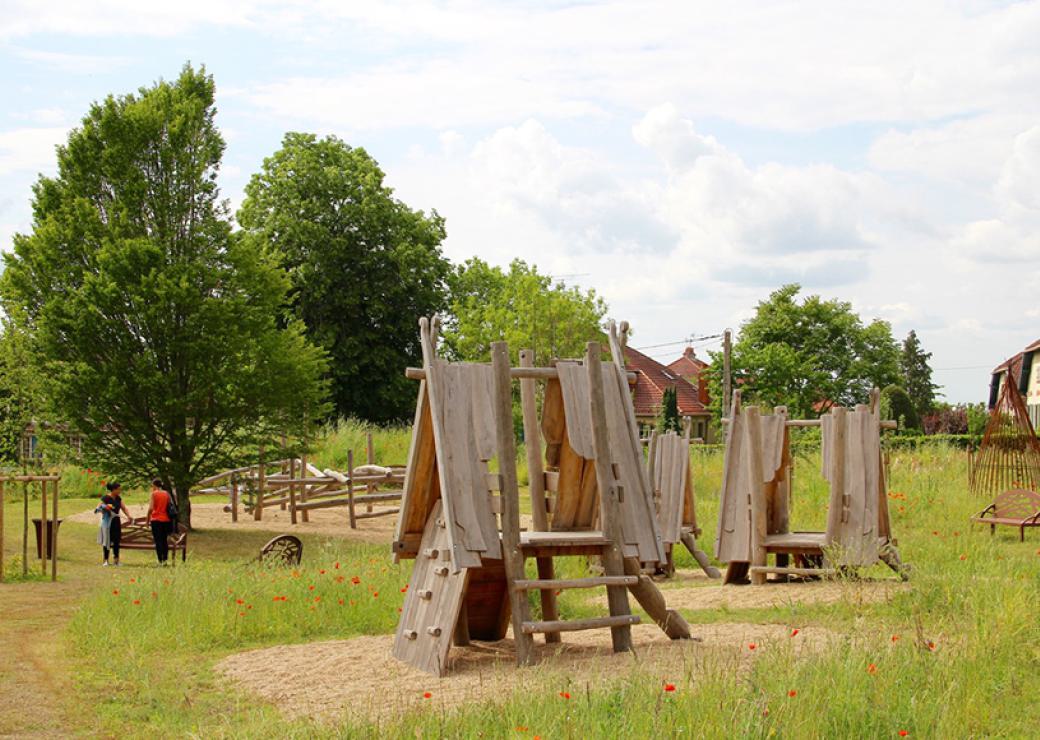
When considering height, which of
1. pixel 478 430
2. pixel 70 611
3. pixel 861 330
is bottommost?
pixel 70 611

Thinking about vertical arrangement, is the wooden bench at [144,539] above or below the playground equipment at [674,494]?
below

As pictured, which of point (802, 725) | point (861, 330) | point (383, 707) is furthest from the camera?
point (861, 330)

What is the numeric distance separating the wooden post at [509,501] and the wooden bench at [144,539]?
10.4 metres

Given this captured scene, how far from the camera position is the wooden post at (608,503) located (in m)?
9.12

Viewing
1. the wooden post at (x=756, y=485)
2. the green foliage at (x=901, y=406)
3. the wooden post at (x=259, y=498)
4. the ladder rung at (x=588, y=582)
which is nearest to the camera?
the ladder rung at (x=588, y=582)

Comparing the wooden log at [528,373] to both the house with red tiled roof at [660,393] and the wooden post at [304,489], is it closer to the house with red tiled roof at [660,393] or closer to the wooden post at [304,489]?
the wooden post at [304,489]

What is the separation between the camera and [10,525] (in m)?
27.3

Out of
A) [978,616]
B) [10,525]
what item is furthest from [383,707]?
[10,525]

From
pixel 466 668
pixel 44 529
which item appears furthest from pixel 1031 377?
pixel 466 668

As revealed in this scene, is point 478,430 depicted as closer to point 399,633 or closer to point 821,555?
point 399,633

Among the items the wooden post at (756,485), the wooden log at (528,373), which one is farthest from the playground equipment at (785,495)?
the wooden log at (528,373)

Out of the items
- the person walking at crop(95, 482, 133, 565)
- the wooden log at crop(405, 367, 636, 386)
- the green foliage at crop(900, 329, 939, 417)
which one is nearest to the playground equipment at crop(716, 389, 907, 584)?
the wooden log at crop(405, 367, 636, 386)

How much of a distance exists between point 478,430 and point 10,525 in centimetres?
2142

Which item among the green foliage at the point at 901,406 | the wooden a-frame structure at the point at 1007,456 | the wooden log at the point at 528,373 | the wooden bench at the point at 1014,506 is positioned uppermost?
the green foliage at the point at 901,406
